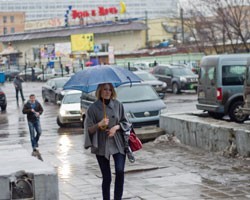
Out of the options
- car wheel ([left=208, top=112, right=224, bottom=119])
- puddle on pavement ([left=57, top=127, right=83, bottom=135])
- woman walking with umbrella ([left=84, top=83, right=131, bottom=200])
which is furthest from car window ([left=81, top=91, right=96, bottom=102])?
woman walking with umbrella ([left=84, top=83, right=131, bottom=200])

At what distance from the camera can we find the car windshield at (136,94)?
20.2 metres

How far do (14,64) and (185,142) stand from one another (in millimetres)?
78284

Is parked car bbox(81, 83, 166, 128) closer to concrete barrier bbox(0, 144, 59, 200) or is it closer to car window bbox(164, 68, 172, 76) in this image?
concrete barrier bbox(0, 144, 59, 200)

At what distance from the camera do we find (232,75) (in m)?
19.3

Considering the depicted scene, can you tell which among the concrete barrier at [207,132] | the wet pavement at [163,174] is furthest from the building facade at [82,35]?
the wet pavement at [163,174]

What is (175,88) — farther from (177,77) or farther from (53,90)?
(53,90)

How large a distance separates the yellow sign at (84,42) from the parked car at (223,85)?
54978 millimetres

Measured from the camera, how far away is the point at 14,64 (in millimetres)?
91625

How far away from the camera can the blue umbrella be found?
8.87 m

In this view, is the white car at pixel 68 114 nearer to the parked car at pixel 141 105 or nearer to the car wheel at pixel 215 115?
the parked car at pixel 141 105

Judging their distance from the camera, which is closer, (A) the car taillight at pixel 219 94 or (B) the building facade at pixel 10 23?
(A) the car taillight at pixel 219 94

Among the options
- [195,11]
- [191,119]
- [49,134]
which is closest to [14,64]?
[195,11]

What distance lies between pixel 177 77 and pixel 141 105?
20.3 meters

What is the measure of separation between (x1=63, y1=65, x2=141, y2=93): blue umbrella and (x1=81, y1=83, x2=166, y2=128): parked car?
9399mm
